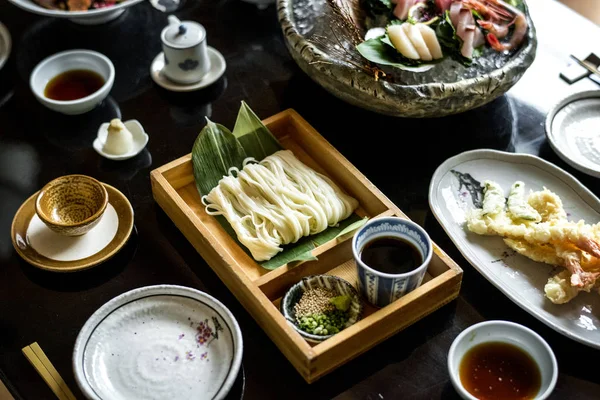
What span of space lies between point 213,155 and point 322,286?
55cm

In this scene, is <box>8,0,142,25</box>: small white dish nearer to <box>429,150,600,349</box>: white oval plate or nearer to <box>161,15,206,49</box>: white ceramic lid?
<box>161,15,206,49</box>: white ceramic lid

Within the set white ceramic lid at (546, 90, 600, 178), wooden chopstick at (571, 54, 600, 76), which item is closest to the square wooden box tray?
white ceramic lid at (546, 90, 600, 178)

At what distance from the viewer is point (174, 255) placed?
2014 mm

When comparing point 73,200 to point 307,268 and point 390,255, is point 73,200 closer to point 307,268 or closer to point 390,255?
point 307,268

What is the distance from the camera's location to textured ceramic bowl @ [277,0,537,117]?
210 cm

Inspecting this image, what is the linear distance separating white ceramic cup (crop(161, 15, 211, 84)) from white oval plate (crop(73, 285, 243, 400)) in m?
0.94

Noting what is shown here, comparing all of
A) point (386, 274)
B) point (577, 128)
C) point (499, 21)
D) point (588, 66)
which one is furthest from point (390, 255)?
point (588, 66)

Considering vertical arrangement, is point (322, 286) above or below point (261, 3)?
below

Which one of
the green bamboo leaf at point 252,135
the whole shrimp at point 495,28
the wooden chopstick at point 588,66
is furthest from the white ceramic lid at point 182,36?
the wooden chopstick at point 588,66

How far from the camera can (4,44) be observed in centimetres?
259

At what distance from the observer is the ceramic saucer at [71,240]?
1.95 metres

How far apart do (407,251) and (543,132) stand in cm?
80

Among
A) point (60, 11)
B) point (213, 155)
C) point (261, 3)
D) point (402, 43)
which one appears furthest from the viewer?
point (261, 3)

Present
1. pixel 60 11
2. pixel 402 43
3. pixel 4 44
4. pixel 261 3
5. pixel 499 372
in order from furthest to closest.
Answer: pixel 261 3 < pixel 4 44 < pixel 60 11 < pixel 402 43 < pixel 499 372
